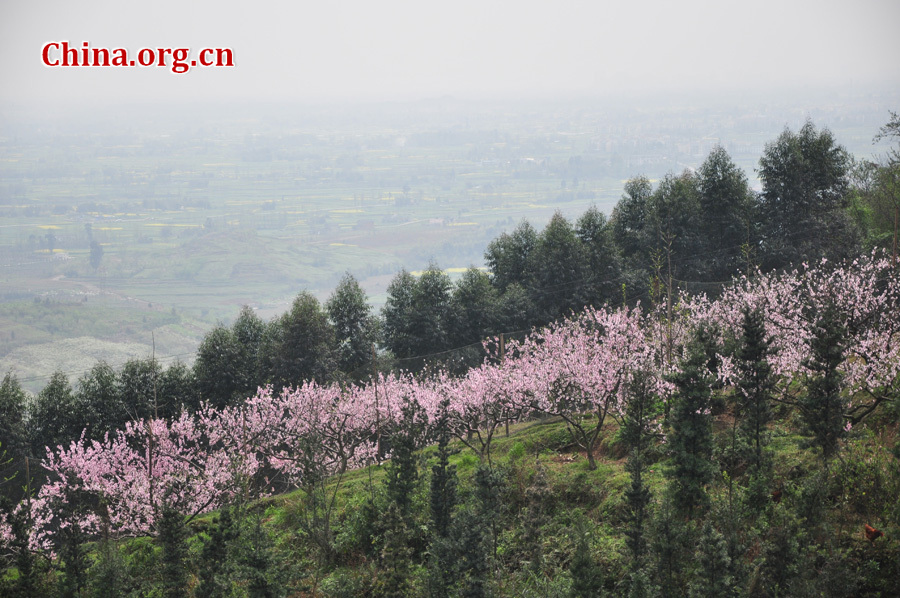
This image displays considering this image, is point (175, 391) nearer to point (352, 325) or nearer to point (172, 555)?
point (352, 325)

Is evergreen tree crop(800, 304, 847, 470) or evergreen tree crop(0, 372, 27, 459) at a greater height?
evergreen tree crop(800, 304, 847, 470)

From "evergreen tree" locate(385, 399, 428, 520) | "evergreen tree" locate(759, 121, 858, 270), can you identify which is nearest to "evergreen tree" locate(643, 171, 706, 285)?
"evergreen tree" locate(759, 121, 858, 270)

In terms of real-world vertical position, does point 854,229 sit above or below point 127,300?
above

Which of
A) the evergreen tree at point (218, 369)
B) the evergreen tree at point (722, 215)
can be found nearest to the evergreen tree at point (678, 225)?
the evergreen tree at point (722, 215)

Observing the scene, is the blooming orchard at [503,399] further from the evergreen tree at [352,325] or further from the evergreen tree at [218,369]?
the evergreen tree at [352,325]

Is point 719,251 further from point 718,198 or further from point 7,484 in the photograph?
point 7,484

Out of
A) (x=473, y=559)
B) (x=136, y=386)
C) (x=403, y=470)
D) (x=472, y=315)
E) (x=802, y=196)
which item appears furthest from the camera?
(x=802, y=196)

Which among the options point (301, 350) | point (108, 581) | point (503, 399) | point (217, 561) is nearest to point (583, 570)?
point (217, 561)

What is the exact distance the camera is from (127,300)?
17125 cm

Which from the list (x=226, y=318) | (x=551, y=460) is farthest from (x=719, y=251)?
(x=226, y=318)

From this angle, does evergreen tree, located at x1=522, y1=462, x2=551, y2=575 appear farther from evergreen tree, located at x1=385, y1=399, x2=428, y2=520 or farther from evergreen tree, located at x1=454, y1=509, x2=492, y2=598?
evergreen tree, located at x1=385, y1=399, x2=428, y2=520

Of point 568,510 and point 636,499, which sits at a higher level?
point 636,499

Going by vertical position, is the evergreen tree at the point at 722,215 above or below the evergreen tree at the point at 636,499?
above

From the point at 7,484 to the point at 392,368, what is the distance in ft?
56.8
